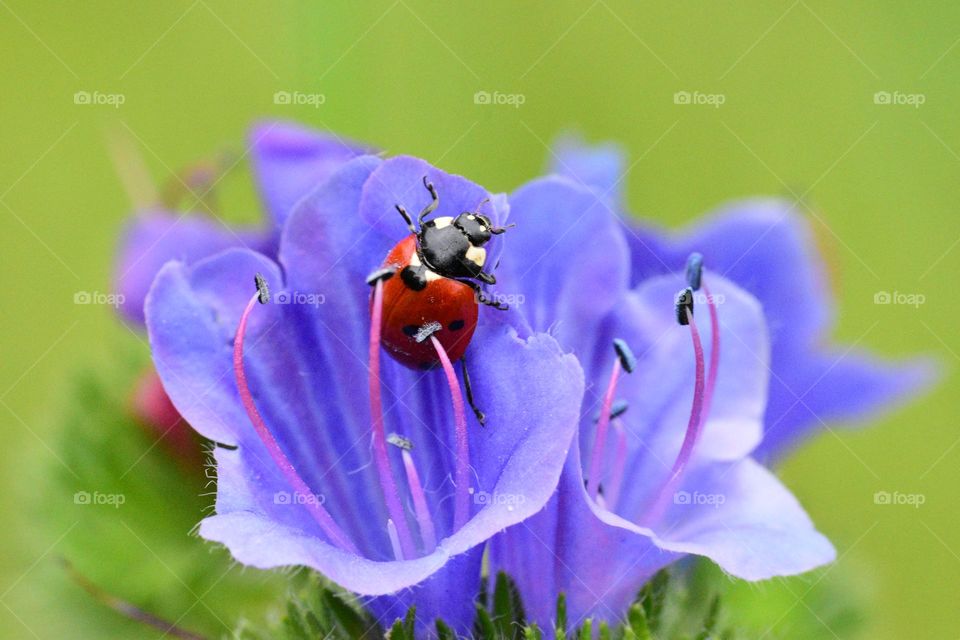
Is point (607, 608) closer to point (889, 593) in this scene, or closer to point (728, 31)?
point (889, 593)

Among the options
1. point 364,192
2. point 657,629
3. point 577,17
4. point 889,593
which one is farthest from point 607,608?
point 577,17

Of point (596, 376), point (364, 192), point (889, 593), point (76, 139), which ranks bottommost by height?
point (889, 593)
